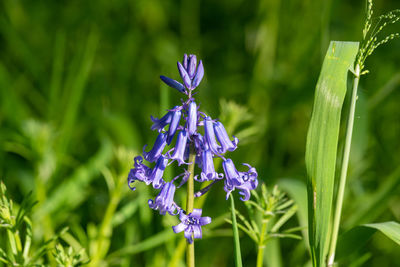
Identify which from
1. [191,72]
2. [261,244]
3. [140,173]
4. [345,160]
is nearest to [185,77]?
[191,72]

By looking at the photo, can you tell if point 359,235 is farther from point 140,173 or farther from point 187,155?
point 140,173

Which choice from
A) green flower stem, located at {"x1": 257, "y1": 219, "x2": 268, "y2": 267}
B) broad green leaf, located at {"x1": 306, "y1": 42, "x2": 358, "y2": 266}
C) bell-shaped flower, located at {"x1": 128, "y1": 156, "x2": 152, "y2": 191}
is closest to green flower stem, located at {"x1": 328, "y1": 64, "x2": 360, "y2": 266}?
broad green leaf, located at {"x1": 306, "y1": 42, "x2": 358, "y2": 266}

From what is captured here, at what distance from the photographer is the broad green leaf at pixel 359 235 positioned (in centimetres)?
191

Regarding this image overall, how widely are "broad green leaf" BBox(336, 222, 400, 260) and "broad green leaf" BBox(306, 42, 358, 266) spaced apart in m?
0.26

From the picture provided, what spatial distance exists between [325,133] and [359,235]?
0.53 metres

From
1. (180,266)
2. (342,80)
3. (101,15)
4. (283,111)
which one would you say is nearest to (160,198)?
(342,80)

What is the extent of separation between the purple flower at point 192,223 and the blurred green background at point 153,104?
0.94 metres

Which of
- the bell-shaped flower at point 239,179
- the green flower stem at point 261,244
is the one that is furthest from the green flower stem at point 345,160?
the bell-shaped flower at point 239,179

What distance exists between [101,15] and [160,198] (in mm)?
4221

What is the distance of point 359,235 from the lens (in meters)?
2.04

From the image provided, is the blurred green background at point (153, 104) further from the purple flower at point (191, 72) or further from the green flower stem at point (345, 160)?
the purple flower at point (191, 72)

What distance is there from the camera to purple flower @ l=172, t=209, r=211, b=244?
1626 mm

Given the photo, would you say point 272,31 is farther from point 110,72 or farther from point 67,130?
point 67,130

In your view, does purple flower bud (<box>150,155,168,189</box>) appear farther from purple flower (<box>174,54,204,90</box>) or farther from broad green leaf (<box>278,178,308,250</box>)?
broad green leaf (<box>278,178,308,250</box>)
